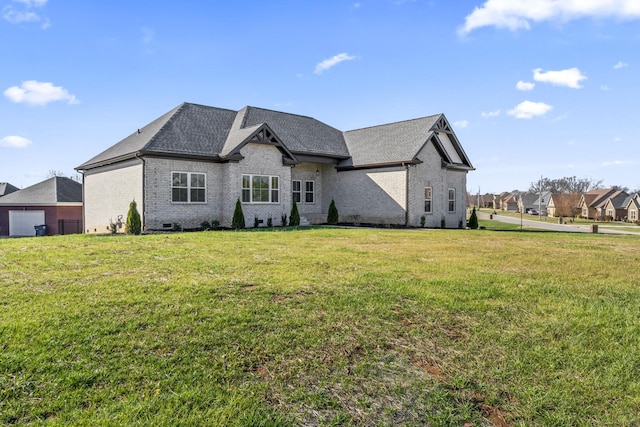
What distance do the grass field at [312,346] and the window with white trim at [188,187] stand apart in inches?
424

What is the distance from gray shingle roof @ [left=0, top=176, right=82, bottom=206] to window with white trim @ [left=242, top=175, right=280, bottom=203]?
2177 centimetres

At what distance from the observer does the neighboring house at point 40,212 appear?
105 ft

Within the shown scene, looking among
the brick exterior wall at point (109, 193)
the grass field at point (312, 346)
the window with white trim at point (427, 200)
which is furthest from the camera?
the window with white trim at point (427, 200)

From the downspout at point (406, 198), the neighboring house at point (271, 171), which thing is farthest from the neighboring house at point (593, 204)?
the downspout at point (406, 198)

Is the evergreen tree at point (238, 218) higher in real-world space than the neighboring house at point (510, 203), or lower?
lower

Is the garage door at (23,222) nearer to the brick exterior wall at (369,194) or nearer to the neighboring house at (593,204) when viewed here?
the brick exterior wall at (369,194)

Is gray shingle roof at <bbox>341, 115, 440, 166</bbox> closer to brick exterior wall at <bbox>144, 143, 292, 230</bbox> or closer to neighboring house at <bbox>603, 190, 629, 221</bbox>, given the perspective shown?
brick exterior wall at <bbox>144, 143, 292, 230</bbox>

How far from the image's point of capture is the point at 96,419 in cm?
321

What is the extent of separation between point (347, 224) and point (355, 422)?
22548 mm

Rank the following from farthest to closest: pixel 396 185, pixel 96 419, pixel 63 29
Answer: pixel 396 185
pixel 63 29
pixel 96 419

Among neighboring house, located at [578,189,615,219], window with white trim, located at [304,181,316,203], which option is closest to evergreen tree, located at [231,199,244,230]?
window with white trim, located at [304,181,316,203]

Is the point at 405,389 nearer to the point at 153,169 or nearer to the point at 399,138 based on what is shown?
the point at 153,169

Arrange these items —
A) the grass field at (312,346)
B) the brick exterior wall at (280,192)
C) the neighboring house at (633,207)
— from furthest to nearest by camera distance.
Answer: the neighboring house at (633,207), the brick exterior wall at (280,192), the grass field at (312,346)

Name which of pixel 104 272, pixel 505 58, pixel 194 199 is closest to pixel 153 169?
pixel 194 199
